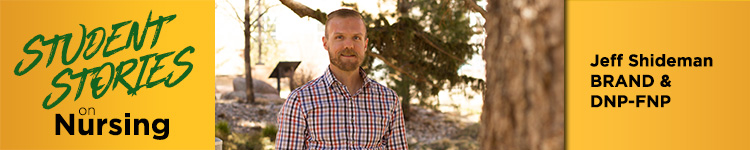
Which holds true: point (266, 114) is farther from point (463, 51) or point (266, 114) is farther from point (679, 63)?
point (679, 63)

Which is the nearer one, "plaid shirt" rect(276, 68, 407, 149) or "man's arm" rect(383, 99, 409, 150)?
"plaid shirt" rect(276, 68, 407, 149)

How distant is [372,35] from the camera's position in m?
10.3

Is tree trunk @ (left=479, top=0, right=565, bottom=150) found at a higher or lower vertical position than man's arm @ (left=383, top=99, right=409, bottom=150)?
higher

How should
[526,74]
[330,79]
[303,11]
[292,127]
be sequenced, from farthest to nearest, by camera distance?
[303,11]
[330,79]
[292,127]
[526,74]

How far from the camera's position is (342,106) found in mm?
3516

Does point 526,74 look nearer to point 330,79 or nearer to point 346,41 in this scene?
point 346,41

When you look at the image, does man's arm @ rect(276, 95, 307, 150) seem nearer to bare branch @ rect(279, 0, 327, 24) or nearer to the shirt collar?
the shirt collar

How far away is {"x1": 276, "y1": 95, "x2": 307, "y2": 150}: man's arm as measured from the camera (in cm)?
337

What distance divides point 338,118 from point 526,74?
0.90m

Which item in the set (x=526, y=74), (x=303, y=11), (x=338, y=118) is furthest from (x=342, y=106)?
(x=303, y=11)

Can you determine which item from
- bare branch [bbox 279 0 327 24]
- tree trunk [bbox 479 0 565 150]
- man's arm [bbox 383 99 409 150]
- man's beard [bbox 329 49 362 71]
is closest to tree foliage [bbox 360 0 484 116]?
bare branch [bbox 279 0 327 24]

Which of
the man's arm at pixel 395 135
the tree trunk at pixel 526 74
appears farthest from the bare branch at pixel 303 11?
the tree trunk at pixel 526 74

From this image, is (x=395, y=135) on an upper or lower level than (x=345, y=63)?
lower

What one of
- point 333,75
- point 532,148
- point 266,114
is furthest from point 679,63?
point 266,114
